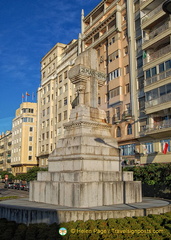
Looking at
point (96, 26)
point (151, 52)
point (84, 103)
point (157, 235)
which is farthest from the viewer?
point (96, 26)

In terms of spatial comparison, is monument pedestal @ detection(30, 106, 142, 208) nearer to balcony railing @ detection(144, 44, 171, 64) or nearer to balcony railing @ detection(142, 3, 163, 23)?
balcony railing @ detection(144, 44, 171, 64)

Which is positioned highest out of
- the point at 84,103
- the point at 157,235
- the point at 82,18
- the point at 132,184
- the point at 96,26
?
the point at 82,18

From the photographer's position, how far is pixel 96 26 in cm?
4981

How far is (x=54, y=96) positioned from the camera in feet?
214

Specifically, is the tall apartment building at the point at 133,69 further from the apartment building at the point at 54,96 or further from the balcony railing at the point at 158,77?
the apartment building at the point at 54,96

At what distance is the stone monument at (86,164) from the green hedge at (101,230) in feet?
7.99

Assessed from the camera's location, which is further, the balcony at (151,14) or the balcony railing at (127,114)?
the balcony railing at (127,114)

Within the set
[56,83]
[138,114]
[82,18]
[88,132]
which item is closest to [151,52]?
[138,114]

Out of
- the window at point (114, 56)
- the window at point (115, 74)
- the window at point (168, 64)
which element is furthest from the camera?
the window at point (114, 56)

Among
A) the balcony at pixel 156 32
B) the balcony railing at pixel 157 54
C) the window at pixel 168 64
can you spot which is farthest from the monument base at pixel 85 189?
the balcony at pixel 156 32

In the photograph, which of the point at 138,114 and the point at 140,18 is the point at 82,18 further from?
the point at 138,114

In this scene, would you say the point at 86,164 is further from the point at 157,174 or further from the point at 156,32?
the point at 156,32

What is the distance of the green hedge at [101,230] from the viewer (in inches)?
285

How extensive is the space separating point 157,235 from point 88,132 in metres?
6.36
